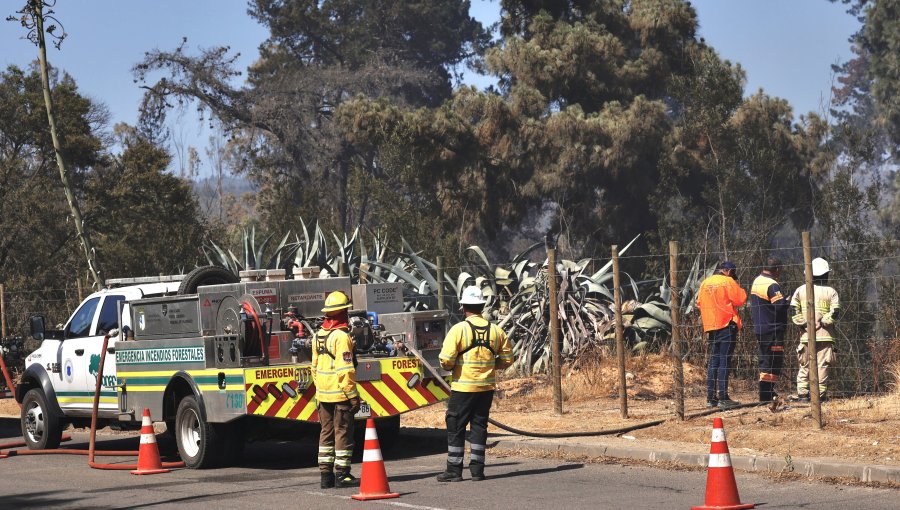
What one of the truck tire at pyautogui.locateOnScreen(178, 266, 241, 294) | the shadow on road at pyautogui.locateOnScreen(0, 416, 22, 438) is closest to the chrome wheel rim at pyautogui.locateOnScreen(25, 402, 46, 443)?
the shadow on road at pyautogui.locateOnScreen(0, 416, 22, 438)

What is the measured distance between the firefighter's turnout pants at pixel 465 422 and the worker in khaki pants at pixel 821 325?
5042 mm

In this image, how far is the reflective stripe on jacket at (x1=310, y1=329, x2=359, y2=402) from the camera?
436 inches

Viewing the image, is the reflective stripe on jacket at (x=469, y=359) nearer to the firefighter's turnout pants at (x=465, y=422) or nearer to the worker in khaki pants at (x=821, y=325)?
the firefighter's turnout pants at (x=465, y=422)

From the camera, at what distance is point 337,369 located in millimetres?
11078

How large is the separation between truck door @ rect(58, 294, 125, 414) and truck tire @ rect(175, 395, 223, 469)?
1.61m

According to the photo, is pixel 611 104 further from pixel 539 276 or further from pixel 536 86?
pixel 539 276

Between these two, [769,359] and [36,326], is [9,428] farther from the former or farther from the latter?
[769,359]

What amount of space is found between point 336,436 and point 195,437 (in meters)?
2.59

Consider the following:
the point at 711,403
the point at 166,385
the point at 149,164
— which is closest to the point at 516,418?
the point at 711,403

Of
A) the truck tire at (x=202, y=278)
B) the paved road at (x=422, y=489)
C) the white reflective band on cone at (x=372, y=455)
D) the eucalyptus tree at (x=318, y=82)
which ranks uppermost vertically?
the eucalyptus tree at (x=318, y=82)

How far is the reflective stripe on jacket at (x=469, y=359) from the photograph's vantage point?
11305mm

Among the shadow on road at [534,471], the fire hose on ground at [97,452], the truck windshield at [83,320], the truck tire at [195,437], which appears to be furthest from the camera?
the truck windshield at [83,320]

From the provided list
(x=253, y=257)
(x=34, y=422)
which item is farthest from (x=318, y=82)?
(x=34, y=422)

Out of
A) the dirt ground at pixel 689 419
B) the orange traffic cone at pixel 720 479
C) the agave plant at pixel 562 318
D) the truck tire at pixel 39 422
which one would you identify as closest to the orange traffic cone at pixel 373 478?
the orange traffic cone at pixel 720 479
